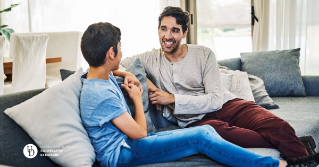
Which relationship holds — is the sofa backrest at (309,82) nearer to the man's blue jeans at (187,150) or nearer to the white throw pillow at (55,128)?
the man's blue jeans at (187,150)

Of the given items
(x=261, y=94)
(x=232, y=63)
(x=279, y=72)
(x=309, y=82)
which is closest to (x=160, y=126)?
(x=261, y=94)

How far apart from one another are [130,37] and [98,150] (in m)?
3.62

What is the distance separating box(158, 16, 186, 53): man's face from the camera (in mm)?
1927

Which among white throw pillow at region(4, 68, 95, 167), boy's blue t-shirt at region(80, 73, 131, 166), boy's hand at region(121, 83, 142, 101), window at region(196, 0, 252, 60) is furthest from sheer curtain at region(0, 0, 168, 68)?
white throw pillow at region(4, 68, 95, 167)

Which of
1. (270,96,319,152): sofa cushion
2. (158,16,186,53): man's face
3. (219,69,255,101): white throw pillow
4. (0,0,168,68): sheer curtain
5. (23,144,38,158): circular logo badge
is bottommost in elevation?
(270,96,319,152): sofa cushion

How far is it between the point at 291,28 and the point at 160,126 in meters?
2.13

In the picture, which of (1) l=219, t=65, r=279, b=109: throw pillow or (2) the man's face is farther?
(1) l=219, t=65, r=279, b=109: throw pillow

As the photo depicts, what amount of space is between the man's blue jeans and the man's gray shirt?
1.34 ft

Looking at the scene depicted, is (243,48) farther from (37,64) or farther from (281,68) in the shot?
(37,64)

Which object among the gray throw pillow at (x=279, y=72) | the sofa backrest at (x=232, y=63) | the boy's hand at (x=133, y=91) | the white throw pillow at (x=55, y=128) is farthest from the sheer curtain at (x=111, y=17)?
the white throw pillow at (x=55, y=128)

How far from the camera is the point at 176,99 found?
180 cm

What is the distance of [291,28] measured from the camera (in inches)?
135

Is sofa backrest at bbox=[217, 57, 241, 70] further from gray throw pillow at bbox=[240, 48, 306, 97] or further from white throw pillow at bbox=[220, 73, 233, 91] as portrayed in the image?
white throw pillow at bbox=[220, 73, 233, 91]

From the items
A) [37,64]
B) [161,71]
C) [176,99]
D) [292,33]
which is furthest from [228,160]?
[292,33]
